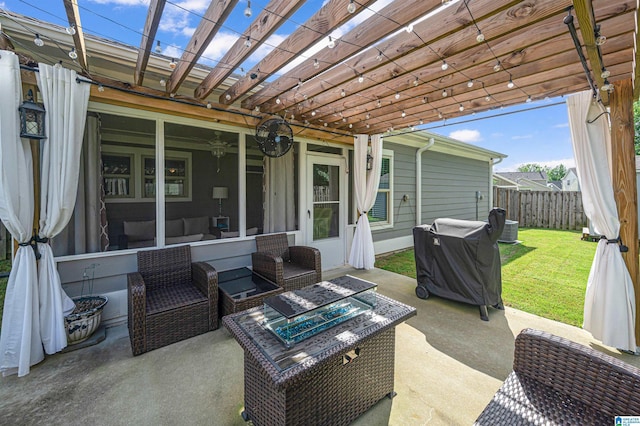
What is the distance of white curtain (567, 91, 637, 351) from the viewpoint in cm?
253

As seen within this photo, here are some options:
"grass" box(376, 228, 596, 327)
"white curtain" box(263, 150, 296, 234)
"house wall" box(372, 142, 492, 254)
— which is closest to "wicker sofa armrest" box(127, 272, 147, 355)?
"white curtain" box(263, 150, 296, 234)

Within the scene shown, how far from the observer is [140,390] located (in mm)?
2117

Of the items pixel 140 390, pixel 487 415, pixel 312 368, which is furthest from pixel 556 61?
pixel 140 390

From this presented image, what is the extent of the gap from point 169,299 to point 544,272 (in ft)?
19.9

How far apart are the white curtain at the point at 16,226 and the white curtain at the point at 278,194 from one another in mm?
2689

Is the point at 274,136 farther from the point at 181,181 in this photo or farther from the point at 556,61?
the point at 181,181

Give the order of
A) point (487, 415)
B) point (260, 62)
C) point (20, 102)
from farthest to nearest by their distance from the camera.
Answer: point (260, 62)
point (20, 102)
point (487, 415)

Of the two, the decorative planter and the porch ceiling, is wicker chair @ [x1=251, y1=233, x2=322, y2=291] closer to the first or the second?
the decorative planter

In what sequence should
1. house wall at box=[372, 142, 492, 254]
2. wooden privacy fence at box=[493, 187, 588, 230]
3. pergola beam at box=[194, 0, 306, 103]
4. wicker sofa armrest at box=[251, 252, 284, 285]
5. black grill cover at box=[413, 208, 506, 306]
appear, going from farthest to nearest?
wooden privacy fence at box=[493, 187, 588, 230]
house wall at box=[372, 142, 492, 254]
wicker sofa armrest at box=[251, 252, 284, 285]
black grill cover at box=[413, 208, 506, 306]
pergola beam at box=[194, 0, 306, 103]

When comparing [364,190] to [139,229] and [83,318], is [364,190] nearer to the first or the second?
[139,229]

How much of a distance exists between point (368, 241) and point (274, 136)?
269 cm

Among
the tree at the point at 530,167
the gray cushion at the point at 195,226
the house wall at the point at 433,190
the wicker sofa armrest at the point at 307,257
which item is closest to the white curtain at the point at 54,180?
the wicker sofa armrest at the point at 307,257

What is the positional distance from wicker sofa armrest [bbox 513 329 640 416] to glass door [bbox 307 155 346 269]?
3.68 meters

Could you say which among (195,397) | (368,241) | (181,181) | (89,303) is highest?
(181,181)
